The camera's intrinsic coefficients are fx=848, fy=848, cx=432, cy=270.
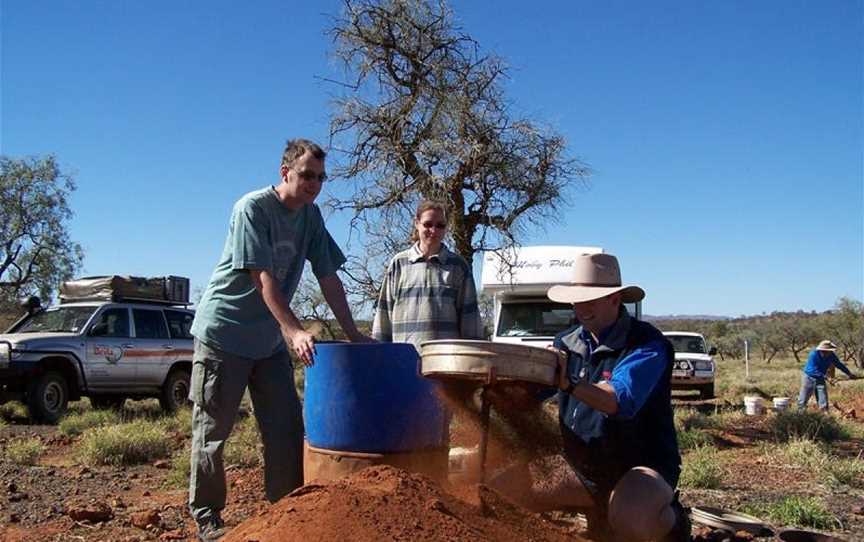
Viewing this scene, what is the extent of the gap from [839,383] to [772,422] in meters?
15.7

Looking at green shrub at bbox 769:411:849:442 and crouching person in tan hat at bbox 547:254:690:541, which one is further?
green shrub at bbox 769:411:849:442

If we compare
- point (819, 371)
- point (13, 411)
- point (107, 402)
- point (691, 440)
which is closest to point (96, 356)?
point (107, 402)

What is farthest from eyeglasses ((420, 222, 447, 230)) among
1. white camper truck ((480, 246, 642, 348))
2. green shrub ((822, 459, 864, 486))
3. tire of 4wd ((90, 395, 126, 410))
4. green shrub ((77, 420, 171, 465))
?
tire of 4wd ((90, 395, 126, 410))

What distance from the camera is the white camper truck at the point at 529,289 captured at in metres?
12.5

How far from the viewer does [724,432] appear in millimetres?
10703

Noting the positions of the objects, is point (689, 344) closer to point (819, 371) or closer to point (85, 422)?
point (819, 371)

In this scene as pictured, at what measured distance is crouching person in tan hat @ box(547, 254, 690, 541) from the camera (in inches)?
126

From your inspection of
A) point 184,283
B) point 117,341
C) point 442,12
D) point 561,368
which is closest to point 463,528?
point 561,368

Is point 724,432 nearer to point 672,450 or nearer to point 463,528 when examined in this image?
point 672,450

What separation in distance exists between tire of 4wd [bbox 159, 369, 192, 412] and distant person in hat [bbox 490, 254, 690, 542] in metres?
10.3

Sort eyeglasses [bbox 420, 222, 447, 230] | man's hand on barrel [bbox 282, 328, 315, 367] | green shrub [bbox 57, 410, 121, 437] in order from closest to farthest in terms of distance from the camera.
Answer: man's hand on barrel [bbox 282, 328, 315, 367], eyeglasses [bbox 420, 222, 447, 230], green shrub [bbox 57, 410, 121, 437]

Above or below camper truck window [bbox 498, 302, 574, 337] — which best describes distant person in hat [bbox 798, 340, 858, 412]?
below

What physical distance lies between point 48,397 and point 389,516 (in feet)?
33.3

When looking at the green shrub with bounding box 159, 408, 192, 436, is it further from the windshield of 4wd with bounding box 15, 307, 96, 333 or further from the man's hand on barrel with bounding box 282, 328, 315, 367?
the man's hand on barrel with bounding box 282, 328, 315, 367
